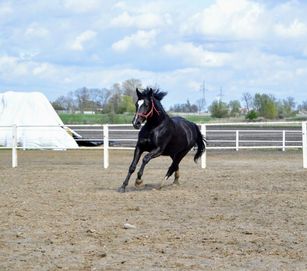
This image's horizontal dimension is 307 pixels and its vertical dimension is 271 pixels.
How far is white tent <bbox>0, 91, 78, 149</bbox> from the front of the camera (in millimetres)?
31844

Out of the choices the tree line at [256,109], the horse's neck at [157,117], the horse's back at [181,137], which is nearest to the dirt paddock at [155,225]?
the horse's back at [181,137]

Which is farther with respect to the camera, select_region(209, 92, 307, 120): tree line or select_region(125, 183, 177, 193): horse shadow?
select_region(209, 92, 307, 120): tree line

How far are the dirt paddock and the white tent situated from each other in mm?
17421

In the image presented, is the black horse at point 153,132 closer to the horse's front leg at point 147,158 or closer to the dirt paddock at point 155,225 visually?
the horse's front leg at point 147,158

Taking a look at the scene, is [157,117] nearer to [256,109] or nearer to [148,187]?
[148,187]

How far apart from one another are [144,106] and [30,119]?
22.7 metres

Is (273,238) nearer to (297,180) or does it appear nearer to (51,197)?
(51,197)

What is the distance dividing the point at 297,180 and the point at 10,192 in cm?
615

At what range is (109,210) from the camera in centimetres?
965

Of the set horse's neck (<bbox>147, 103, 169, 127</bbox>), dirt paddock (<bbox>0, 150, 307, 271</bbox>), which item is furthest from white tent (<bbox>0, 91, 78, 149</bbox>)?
horse's neck (<bbox>147, 103, 169, 127</bbox>)

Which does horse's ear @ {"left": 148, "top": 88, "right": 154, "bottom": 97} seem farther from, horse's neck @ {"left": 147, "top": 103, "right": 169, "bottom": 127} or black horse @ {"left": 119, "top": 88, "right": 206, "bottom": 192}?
horse's neck @ {"left": 147, "top": 103, "right": 169, "bottom": 127}

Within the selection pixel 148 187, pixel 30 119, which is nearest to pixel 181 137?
pixel 148 187

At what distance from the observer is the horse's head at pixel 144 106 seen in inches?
467

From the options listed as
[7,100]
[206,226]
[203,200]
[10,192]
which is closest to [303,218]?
[206,226]
